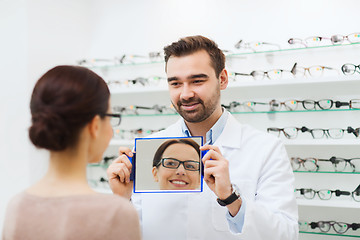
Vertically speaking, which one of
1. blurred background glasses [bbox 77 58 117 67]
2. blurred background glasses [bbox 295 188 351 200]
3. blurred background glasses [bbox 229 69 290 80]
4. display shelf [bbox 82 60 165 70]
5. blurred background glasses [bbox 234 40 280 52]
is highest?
blurred background glasses [bbox 234 40 280 52]

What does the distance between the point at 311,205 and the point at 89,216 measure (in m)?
1.84

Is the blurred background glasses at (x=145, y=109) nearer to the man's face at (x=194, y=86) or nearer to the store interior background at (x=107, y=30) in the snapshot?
the store interior background at (x=107, y=30)

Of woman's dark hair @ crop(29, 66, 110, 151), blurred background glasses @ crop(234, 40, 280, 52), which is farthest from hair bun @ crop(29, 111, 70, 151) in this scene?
blurred background glasses @ crop(234, 40, 280, 52)

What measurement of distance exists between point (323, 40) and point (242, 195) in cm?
140

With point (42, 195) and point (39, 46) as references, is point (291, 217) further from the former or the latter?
point (39, 46)

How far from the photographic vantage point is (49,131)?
0.99 m

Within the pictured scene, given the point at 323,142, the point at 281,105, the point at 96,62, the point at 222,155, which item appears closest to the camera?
the point at 222,155

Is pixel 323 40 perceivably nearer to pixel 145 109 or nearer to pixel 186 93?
pixel 186 93

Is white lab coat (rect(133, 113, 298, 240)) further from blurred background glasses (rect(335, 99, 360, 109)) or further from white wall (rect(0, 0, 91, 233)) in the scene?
white wall (rect(0, 0, 91, 233))

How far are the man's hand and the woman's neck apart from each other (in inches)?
21.7

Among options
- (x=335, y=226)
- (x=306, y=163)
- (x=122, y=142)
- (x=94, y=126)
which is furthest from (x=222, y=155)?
(x=122, y=142)

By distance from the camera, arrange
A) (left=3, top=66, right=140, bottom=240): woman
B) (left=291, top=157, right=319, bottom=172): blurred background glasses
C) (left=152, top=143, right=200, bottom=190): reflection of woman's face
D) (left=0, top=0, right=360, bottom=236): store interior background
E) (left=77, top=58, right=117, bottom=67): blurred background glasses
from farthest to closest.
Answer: (left=77, top=58, right=117, bottom=67): blurred background glasses
(left=0, top=0, right=360, bottom=236): store interior background
(left=291, top=157, right=319, bottom=172): blurred background glasses
(left=152, top=143, right=200, bottom=190): reflection of woman's face
(left=3, top=66, right=140, bottom=240): woman

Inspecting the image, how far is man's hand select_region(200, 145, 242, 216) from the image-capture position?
1.47 m

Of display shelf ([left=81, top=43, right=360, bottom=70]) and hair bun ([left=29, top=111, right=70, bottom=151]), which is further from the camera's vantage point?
display shelf ([left=81, top=43, right=360, bottom=70])
